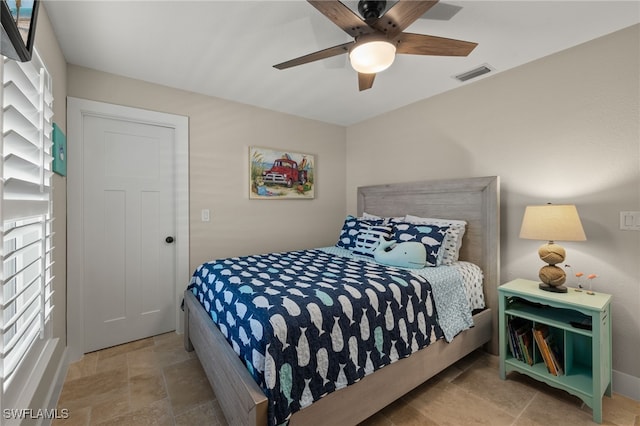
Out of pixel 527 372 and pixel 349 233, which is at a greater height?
pixel 349 233

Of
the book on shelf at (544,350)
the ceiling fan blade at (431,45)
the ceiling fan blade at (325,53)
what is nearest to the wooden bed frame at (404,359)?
the book on shelf at (544,350)

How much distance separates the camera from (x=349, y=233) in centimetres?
311

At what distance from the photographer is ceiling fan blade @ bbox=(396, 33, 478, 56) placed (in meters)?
1.61

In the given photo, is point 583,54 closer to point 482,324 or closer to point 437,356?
point 482,324

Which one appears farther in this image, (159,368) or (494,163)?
(494,163)

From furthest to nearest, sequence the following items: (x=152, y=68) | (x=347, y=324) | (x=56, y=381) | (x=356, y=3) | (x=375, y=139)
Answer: (x=375, y=139) → (x=152, y=68) → (x=56, y=381) → (x=356, y=3) → (x=347, y=324)

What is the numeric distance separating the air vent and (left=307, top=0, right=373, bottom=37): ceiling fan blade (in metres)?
1.37

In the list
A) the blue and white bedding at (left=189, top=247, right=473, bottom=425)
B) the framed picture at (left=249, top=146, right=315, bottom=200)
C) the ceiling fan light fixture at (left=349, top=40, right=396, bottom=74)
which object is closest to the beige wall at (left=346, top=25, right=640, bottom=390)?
the blue and white bedding at (left=189, top=247, right=473, bottom=425)

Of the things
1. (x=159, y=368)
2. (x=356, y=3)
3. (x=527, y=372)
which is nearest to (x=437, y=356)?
(x=527, y=372)

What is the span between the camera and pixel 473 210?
2.55 meters

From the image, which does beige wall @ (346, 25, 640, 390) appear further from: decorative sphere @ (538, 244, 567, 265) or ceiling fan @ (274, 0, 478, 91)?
ceiling fan @ (274, 0, 478, 91)

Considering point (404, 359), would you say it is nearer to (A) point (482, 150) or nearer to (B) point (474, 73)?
(A) point (482, 150)

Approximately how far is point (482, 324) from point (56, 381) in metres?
3.04

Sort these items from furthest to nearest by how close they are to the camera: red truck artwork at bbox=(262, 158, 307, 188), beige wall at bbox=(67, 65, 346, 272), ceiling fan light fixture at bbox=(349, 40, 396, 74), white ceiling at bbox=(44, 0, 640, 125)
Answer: red truck artwork at bbox=(262, 158, 307, 188) < beige wall at bbox=(67, 65, 346, 272) < white ceiling at bbox=(44, 0, 640, 125) < ceiling fan light fixture at bbox=(349, 40, 396, 74)
